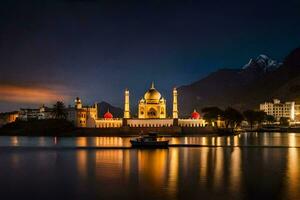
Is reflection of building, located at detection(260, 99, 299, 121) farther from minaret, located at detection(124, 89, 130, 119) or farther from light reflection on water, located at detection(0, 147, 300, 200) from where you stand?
light reflection on water, located at detection(0, 147, 300, 200)

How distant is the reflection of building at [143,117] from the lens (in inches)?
4149

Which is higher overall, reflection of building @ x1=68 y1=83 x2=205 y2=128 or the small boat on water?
reflection of building @ x1=68 y1=83 x2=205 y2=128

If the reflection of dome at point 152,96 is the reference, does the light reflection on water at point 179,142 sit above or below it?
below

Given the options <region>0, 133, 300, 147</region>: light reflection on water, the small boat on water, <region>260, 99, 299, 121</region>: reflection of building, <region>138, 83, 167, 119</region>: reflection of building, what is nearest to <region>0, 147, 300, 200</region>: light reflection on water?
the small boat on water

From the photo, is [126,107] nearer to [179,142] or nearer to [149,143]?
[179,142]

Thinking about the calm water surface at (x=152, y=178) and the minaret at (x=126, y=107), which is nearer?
the calm water surface at (x=152, y=178)

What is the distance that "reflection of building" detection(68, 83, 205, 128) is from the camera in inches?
4149

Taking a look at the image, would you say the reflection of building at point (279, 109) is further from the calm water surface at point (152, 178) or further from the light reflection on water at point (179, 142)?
the calm water surface at point (152, 178)

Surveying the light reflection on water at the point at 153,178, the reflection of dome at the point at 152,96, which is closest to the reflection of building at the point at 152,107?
the reflection of dome at the point at 152,96

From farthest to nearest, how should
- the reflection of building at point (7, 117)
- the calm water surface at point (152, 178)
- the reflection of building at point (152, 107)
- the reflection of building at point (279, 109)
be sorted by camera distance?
the reflection of building at point (279, 109), the reflection of building at point (7, 117), the reflection of building at point (152, 107), the calm water surface at point (152, 178)

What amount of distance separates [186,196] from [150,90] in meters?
95.9

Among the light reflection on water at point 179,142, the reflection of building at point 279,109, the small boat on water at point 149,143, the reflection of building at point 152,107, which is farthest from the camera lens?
the reflection of building at point 279,109

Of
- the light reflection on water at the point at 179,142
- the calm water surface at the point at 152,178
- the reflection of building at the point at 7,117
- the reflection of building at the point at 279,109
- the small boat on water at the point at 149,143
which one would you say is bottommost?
the light reflection on water at the point at 179,142

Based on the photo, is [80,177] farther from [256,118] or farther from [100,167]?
[256,118]
